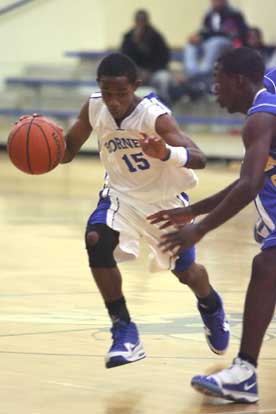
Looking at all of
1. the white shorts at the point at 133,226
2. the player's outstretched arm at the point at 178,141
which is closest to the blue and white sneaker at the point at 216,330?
the white shorts at the point at 133,226

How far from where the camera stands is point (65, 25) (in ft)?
66.4

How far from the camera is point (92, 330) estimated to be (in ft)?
19.9

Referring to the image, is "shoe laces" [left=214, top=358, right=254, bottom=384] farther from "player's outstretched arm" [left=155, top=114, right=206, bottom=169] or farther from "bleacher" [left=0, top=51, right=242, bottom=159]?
"bleacher" [left=0, top=51, right=242, bottom=159]

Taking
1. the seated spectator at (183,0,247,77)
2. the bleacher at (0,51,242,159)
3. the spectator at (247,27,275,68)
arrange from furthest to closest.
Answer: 1. the bleacher at (0,51,242,159)
2. the seated spectator at (183,0,247,77)
3. the spectator at (247,27,275,68)

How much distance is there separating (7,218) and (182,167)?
6087mm

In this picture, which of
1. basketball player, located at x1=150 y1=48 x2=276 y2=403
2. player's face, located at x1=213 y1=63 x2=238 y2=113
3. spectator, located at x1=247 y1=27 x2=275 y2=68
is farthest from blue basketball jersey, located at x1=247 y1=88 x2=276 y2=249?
spectator, located at x1=247 y1=27 x2=275 y2=68

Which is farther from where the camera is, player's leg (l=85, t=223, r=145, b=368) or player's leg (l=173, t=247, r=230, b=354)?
player's leg (l=173, t=247, r=230, b=354)

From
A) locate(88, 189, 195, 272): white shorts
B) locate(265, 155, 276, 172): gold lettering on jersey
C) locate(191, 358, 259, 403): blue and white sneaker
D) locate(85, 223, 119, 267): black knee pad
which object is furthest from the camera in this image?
locate(88, 189, 195, 272): white shorts

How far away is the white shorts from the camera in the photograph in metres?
5.33

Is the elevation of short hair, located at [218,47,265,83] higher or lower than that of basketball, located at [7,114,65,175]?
higher

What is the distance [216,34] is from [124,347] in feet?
40.8

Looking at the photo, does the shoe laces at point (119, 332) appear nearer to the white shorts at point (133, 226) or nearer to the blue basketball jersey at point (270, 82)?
the white shorts at point (133, 226)

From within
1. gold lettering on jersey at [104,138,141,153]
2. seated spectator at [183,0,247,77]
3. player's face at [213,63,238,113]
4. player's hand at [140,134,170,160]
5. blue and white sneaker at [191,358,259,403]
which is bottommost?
seated spectator at [183,0,247,77]

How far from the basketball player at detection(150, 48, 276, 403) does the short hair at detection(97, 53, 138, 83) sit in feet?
2.05
